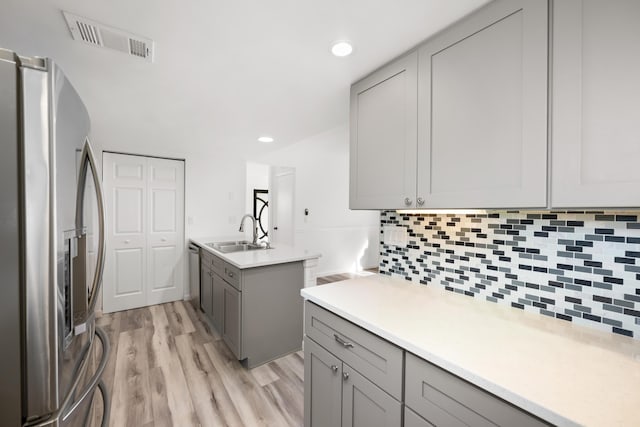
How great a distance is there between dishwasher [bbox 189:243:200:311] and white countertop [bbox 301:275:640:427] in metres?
2.51

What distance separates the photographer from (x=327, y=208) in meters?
5.21

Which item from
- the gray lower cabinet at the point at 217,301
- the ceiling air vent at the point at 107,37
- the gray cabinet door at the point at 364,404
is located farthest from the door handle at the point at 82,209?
the gray lower cabinet at the point at 217,301

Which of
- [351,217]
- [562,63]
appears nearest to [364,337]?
[562,63]

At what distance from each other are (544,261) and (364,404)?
0.98 metres

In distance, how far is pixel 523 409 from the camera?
2.21ft

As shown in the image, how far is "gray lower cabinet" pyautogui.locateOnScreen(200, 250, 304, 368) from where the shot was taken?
215 centimetres

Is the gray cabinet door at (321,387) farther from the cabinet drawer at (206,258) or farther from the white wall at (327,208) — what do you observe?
the white wall at (327,208)

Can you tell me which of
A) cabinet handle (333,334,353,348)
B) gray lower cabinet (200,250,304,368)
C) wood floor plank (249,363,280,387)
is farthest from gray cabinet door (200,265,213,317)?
cabinet handle (333,334,353,348)

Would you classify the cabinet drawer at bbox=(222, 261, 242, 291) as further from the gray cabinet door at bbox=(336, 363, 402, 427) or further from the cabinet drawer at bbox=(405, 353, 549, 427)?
the cabinet drawer at bbox=(405, 353, 549, 427)

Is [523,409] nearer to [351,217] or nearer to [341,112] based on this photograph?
[341,112]

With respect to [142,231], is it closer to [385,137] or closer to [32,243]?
[32,243]

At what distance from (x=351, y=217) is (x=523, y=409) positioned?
16.0 feet

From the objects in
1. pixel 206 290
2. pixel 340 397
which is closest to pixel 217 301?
pixel 206 290

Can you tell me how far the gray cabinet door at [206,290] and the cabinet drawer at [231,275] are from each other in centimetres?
51
